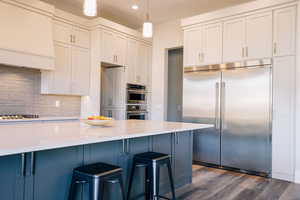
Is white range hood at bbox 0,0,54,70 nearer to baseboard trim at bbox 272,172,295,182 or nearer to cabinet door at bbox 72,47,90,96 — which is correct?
cabinet door at bbox 72,47,90,96

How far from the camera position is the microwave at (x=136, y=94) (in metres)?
5.20

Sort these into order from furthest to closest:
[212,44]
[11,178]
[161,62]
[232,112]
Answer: [161,62]
[212,44]
[232,112]
[11,178]

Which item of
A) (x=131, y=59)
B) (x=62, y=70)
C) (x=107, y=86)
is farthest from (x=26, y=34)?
(x=131, y=59)

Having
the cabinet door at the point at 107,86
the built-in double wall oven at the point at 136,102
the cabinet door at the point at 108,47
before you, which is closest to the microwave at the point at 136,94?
the built-in double wall oven at the point at 136,102

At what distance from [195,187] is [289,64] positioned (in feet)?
7.63

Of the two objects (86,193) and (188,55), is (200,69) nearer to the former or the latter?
(188,55)

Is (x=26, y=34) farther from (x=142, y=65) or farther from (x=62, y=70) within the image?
(x=142, y=65)

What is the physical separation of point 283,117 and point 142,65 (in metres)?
3.33

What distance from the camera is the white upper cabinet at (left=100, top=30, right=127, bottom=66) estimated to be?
471 cm

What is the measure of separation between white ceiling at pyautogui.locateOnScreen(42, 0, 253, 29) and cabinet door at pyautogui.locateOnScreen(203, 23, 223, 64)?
0.63 meters

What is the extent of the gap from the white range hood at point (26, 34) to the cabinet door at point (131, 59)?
1.78 meters

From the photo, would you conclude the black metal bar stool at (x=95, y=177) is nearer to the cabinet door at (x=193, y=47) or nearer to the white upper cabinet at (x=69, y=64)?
the white upper cabinet at (x=69, y=64)

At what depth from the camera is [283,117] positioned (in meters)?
3.50

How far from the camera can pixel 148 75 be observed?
19.1 ft
